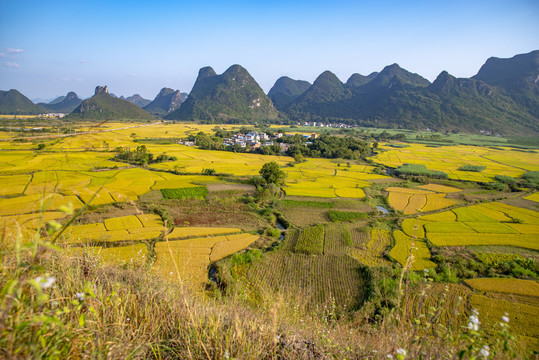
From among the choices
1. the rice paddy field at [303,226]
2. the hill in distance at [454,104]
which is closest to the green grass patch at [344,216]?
the rice paddy field at [303,226]

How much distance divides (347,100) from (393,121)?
46783 mm

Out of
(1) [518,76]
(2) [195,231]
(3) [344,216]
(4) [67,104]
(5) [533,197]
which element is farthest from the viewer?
(4) [67,104]

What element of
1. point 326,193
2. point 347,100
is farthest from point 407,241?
point 347,100

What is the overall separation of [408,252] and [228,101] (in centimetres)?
14523

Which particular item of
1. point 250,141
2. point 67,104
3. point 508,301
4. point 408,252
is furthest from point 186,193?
point 67,104

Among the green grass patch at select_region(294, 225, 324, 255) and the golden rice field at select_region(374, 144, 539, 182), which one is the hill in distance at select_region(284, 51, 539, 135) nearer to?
the golden rice field at select_region(374, 144, 539, 182)

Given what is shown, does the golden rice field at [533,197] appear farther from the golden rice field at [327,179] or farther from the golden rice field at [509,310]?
the golden rice field at [509,310]

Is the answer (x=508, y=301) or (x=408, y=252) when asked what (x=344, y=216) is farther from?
(x=508, y=301)

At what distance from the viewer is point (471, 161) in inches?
1954

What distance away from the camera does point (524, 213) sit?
80.1 ft

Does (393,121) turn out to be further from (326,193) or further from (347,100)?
(326,193)

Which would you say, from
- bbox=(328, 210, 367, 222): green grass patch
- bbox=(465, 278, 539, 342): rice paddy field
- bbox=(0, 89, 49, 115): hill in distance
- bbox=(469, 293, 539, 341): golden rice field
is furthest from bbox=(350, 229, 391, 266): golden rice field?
bbox=(0, 89, 49, 115): hill in distance

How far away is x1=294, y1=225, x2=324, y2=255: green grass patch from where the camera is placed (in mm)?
16830

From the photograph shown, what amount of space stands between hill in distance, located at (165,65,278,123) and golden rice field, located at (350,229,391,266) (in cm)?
12234
